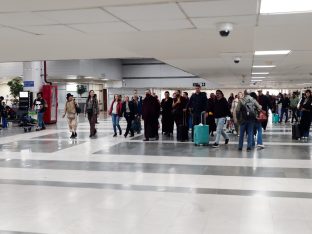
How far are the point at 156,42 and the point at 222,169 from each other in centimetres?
349

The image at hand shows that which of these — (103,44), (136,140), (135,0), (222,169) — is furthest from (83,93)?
(135,0)

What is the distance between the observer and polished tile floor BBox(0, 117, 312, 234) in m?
4.62

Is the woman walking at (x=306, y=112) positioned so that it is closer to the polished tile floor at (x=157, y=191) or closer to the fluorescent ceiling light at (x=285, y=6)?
the polished tile floor at (x=157, y=191)

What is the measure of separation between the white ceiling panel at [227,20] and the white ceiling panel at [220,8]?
293 mm

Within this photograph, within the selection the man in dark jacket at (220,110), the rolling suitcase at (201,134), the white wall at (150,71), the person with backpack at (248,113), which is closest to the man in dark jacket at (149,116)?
the rolling suitcase at (201,134)

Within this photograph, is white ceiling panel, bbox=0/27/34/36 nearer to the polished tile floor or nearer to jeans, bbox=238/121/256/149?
the polished tile floor

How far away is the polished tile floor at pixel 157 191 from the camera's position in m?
4.62

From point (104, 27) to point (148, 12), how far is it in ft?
4.96

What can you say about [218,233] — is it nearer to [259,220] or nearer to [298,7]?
[259,220]

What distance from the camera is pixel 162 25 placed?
7.11 m

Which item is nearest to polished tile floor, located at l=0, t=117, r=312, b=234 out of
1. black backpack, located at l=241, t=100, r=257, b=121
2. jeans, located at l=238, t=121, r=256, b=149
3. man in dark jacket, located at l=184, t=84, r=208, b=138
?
jeans, located at l=238, t=121, r=256, b=149

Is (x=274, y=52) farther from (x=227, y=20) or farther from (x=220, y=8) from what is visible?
(x=220, y=8)

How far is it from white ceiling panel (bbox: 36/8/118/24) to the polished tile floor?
105 inches

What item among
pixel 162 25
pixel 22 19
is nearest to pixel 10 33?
pixel 22 19
